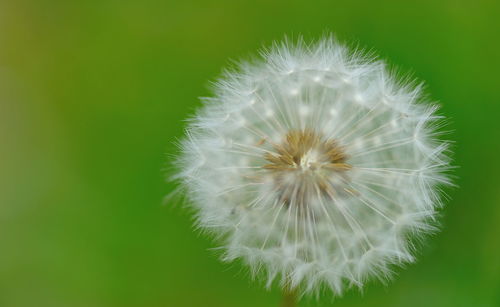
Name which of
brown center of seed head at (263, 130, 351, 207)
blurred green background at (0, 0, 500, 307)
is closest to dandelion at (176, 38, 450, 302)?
brown center of seed head at (263, 130, 351, 207)

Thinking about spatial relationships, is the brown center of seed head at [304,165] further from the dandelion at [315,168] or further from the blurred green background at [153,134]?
the blurred green background at [153,134]

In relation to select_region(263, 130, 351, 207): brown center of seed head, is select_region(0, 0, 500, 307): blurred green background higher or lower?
higher

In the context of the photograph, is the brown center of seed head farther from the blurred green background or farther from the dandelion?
the blurred green background

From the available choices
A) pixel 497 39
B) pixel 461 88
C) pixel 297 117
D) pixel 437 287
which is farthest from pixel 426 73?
pixel 297 117

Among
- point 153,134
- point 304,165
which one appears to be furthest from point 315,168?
point 153,134

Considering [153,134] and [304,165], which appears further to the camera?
[153,134]

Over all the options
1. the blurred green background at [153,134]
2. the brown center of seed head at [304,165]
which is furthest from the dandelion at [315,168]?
the blurred green background at [153,134]

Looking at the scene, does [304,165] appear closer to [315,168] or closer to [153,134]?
[315,168]
